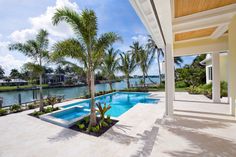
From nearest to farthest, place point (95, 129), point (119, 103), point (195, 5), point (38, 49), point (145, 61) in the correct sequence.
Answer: point (195, 5) → point (95, 129) → point (38, 49) → point (119, 103) → point (145, 61)

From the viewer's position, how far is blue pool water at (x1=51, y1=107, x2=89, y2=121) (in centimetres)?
685

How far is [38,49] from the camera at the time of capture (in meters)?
7.08

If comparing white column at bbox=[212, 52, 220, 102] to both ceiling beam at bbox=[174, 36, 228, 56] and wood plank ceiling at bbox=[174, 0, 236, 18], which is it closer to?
ceiling beam at bbox=[174, 36, 228, 56]

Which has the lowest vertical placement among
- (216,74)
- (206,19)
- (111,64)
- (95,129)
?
(95,129)

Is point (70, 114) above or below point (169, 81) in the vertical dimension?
below

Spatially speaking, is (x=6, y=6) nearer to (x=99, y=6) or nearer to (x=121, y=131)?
(x=99, y=6)

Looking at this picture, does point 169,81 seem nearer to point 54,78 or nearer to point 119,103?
point 119,103

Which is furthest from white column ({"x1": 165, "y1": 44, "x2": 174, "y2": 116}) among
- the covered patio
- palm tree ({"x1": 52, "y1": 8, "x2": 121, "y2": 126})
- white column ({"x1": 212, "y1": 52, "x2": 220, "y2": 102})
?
white column ({"x1": 212, "y1": 52, "x2": 220, "y2": 102})

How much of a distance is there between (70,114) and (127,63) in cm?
1191

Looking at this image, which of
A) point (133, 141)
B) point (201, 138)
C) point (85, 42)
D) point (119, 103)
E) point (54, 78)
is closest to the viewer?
point (201, 138)

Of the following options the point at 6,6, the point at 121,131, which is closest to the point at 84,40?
the point at 6,6

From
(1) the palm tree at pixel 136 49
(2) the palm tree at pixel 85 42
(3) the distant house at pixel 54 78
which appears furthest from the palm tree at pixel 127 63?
(3) the distant house at pixel 54 78

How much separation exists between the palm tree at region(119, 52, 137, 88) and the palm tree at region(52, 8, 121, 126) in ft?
39.6

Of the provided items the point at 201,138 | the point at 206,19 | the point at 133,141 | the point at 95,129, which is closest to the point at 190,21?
the point at 206,19
